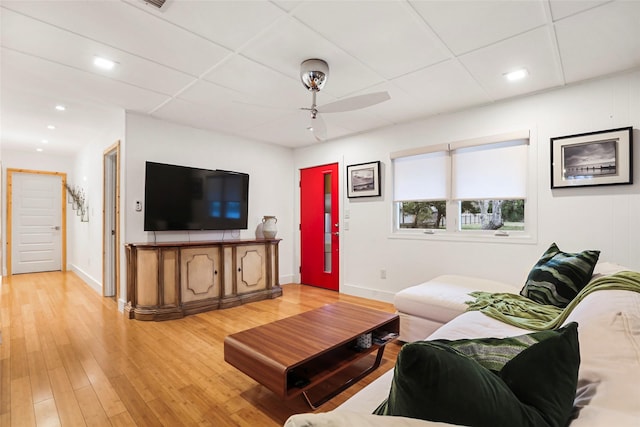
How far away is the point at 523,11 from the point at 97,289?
6121 millimetres

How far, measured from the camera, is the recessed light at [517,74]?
2.72 m

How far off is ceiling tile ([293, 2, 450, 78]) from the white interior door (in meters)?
7.18

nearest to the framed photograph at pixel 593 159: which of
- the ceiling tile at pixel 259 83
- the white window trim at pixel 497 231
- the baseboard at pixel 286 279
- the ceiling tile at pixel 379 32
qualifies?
the white window trim at pixel 497 231

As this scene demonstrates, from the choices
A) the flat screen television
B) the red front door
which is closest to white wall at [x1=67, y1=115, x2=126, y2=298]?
the flat screen television

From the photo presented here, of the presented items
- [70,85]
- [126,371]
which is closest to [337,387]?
[126,371]

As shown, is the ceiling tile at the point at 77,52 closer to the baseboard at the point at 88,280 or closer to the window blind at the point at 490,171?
the window blind at the point at 490,171

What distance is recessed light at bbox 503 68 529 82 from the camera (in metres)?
2.72

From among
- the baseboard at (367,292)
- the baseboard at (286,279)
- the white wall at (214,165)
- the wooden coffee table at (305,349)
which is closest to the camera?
the wooden coffee table at (305,349)

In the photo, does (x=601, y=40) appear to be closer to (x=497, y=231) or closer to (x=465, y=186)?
(x=465, y=186)

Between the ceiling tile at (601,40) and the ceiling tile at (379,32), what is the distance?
85 centimetres

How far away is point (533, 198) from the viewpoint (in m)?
3.18

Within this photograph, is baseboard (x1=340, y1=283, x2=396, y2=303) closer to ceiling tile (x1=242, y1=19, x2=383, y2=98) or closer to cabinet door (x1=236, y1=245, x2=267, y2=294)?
cabinet door (x1=236, y1=245, x2=267, y2=294)

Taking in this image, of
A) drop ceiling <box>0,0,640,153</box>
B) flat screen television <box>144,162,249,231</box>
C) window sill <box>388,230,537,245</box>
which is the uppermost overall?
drop ceiling <box>0,0,640,153</box>

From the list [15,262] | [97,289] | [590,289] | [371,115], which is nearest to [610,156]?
[590,289]
